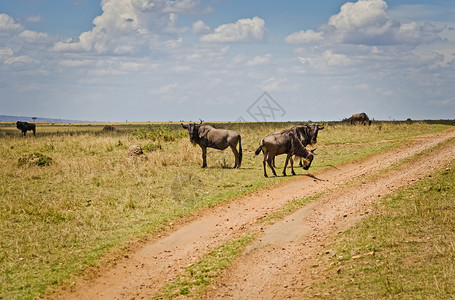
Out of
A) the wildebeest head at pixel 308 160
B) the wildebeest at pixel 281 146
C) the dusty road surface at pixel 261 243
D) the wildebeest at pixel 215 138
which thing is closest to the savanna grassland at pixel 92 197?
the dusty road surface at pixel 261 243

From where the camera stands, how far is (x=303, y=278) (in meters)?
8.59

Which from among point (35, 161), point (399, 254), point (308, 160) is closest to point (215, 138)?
point (308, 160)

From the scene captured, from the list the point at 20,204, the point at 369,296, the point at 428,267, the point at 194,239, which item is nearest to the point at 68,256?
the point at 194,239

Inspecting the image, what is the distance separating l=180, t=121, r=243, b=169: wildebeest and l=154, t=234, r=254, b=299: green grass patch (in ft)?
40.0

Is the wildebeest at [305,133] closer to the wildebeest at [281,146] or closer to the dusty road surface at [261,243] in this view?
the wildebeest at [281,146]

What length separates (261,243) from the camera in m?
10.7

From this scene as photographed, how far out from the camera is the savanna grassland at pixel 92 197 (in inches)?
407

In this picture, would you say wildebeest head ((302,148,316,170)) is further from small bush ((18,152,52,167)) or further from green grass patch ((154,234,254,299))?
small bush ((18,152,52,167))

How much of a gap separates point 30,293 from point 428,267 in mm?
7795

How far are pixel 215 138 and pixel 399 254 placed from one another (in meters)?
15.6

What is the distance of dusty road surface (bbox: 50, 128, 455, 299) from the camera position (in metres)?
8.61

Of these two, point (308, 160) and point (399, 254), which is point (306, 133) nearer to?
point (308, 160)

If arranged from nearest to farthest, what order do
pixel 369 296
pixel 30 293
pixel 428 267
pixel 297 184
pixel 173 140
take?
pixel 369 296
pixel 428 267
pixel 30 293
pixel 297 184
pixel 173 140

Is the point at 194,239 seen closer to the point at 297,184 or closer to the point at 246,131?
the point at 297,184
